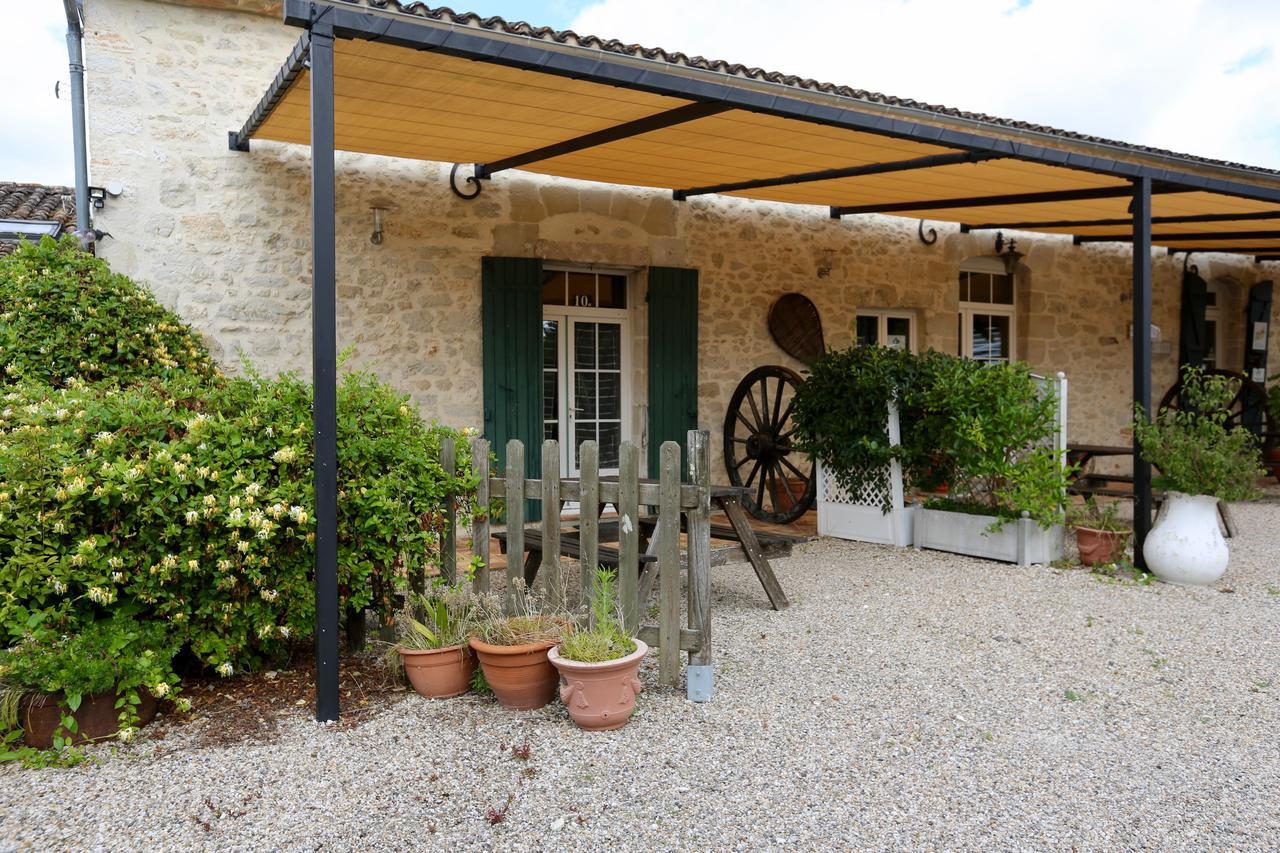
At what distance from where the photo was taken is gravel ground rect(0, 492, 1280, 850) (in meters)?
2.44

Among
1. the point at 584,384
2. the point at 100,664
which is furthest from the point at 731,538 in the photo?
the point at 584,384

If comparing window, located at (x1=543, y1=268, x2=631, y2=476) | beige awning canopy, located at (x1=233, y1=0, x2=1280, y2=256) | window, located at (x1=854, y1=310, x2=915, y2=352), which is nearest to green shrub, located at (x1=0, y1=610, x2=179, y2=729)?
beige awning canopy, located at (x1=233, y1=0, x2=1280, y2=256)

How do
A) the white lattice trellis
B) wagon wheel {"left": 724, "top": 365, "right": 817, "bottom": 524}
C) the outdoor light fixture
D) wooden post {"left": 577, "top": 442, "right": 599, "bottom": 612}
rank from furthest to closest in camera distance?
1. the outdoor light fixture
2. wagon wheel {"left": 724, "top": 365, "right": 817, "bottom": 524}
3. the white lattice trellis
4. wooden post {"left": 577, "top": 442, "right": 599, "bottom": 612}

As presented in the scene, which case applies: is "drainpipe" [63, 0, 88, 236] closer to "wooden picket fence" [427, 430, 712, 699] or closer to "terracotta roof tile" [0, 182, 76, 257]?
"terracotta roof tile" [0, 182, 76, 257]

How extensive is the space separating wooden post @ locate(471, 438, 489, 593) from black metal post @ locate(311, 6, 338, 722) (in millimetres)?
670

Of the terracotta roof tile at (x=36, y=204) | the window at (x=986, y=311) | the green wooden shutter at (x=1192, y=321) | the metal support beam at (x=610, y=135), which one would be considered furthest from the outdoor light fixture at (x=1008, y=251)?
the terracotta roof tile at (x=36, y=204)

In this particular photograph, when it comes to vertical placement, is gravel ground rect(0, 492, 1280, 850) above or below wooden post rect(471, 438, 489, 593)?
below

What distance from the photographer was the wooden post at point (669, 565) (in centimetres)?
333

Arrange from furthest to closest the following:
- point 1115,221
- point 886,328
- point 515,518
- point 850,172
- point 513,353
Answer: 1. point 886,328
2. point 1115,221
3. point 513,353
4. point 850,172
5. point 515,518

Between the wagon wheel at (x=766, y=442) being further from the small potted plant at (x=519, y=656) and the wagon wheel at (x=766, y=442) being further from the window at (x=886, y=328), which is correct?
the small potted plant at (x=519, y=656)

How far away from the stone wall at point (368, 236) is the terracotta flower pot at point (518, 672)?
3.38 m

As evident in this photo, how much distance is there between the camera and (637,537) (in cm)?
338

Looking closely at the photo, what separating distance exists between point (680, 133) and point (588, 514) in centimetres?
250

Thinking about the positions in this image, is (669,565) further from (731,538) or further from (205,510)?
(205,510)
